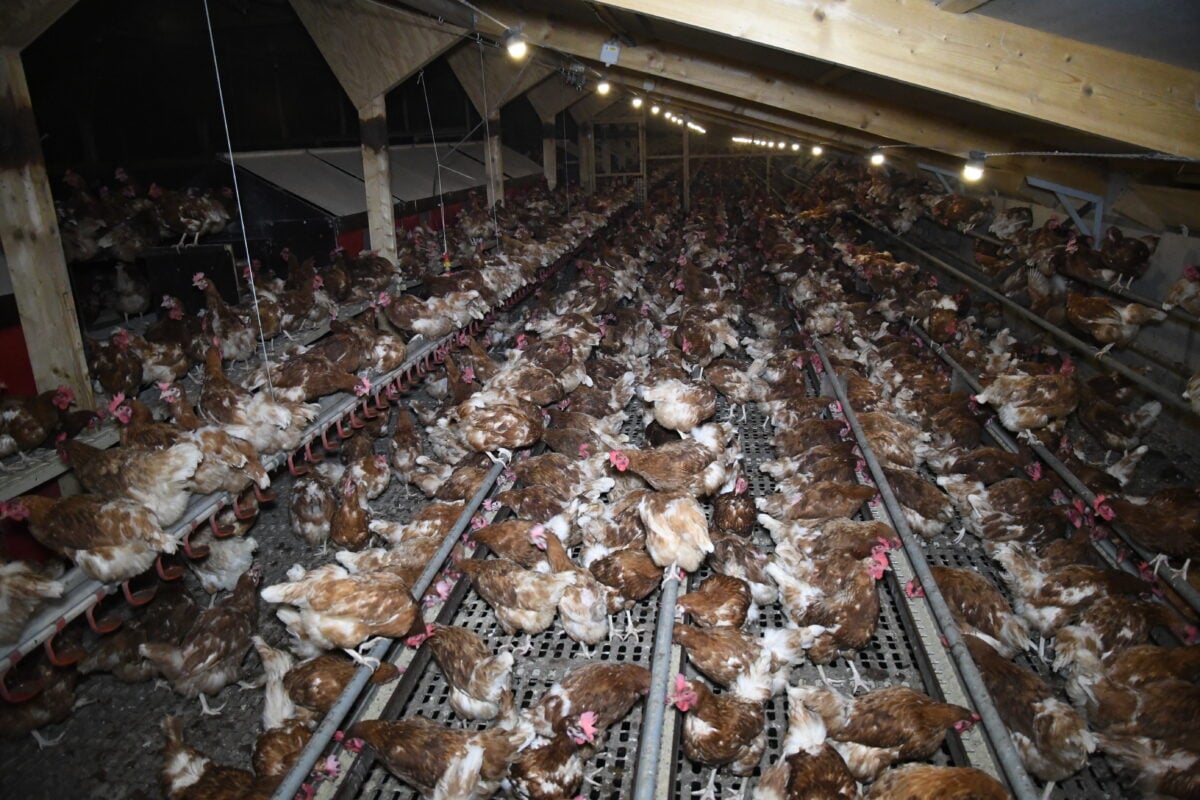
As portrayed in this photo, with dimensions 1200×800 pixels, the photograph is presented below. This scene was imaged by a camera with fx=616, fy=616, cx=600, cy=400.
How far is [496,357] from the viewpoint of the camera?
22.2 feet

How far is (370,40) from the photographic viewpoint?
207 inches

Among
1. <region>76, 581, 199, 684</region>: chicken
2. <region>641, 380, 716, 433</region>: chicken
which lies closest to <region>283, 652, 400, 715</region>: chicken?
<region>76, 581, 199, 684</region>: chicken

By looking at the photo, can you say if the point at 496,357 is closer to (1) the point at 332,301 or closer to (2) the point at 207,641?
(1) the point at 332,301

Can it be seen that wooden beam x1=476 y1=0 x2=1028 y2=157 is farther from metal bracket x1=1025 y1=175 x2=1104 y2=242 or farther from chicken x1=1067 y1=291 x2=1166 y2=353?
chicken x1=1067 y1=291 x2=1166 y2=353

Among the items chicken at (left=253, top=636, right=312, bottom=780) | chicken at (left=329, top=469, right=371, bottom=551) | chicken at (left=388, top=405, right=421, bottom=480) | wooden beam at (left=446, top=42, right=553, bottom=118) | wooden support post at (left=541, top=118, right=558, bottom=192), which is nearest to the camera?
chicken at (left=253, top=636, right=312, bottom=780)

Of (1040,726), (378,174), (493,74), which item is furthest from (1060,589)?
(493,74)

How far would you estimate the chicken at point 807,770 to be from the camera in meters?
1.93

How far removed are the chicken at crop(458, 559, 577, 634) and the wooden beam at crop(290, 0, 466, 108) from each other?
4.58 metres

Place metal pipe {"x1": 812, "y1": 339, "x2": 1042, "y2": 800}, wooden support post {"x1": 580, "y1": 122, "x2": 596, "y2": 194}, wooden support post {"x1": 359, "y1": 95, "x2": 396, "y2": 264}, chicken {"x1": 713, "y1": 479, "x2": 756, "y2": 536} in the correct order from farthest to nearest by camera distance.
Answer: wooden support post {"x1": 580, "y1": 122, "x2": 596, "y2": 194}
wooden support post {"x1": 359, "y1": 95, "x2": 396, "y2": 264}
chicken {"x1": 713, "y1": 479, "x2": 756, "y2": 536}
metal pipe {"x1": 812, "y1": 339, "x2": 1042, "y2": 800}

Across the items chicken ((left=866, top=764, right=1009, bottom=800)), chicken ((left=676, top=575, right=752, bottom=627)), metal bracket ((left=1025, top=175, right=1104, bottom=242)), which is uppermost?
metal bracket ((left=1025, top=175, right=1104, bottom=242))

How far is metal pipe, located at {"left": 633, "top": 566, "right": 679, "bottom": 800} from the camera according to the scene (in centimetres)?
162

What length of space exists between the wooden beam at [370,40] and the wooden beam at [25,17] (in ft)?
8.97

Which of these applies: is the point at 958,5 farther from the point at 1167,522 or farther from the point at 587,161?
the point at 587,161

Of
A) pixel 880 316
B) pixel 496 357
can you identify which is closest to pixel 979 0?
pixel 880 316
